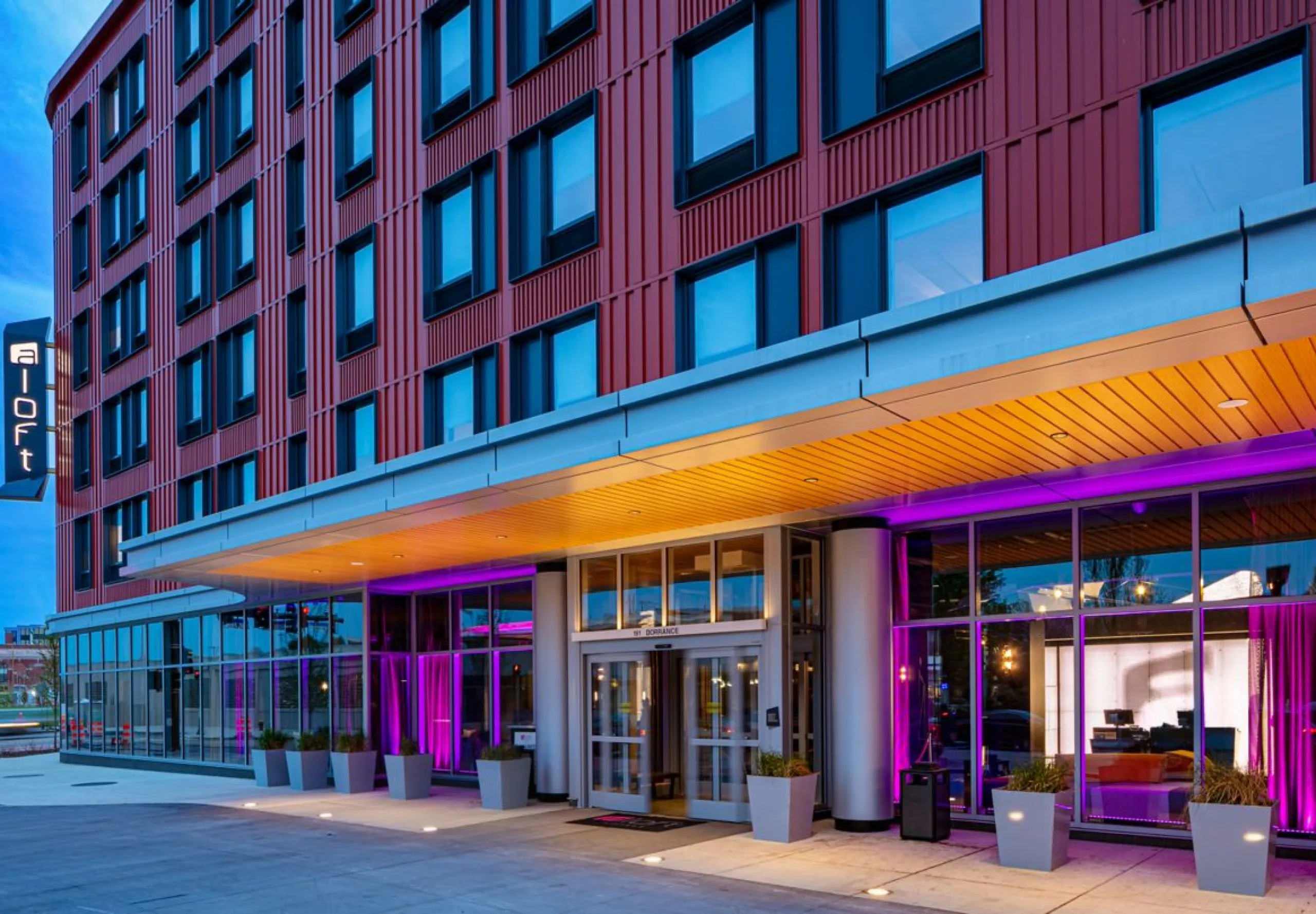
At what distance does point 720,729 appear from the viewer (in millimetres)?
16844

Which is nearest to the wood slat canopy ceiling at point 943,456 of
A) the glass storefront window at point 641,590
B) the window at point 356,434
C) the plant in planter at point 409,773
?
the glass storefront window at point 641,590

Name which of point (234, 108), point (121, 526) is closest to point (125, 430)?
point (121, 526)

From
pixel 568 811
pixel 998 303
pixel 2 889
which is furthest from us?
pixel 568 811

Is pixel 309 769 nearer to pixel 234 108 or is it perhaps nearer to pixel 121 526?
pixel 121 526

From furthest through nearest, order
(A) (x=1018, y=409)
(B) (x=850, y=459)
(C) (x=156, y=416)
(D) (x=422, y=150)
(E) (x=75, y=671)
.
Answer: (E) (x=75, y=671), (C) (x=156, y=416), (D) (x=422, y=150), (B) (x=850, y=459), (A) (x=1018, y=409)

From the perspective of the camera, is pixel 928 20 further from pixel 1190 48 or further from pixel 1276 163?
pixel 1276 163

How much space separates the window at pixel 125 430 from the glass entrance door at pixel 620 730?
18119 millimetres

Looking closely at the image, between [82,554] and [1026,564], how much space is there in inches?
1161

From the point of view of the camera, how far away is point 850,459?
479 inches

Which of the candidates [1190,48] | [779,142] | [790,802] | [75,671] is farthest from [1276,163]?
[75,671]

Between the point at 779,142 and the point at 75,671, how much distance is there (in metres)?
29.7

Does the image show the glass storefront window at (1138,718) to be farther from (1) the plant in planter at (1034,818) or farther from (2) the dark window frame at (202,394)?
(2) the dark window frame at (202,394)

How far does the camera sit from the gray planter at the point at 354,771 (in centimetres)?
2205

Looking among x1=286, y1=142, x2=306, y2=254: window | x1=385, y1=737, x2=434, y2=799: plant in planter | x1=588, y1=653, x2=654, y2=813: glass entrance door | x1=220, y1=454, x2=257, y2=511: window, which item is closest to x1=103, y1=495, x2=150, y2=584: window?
x1=220, y1=454, x2=257, y2=511: window
